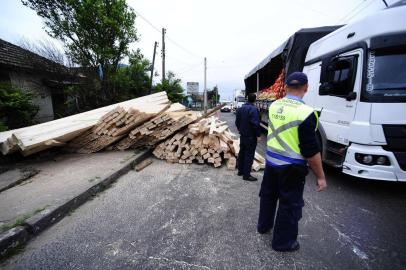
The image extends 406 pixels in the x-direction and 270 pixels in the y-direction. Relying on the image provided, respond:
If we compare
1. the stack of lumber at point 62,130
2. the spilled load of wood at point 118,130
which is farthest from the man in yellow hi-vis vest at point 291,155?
the stack of lumber at point 62,130

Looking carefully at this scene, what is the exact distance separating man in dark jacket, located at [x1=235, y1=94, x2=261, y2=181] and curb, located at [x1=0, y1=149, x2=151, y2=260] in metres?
2.98

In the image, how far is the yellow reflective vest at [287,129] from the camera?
91.8 inches

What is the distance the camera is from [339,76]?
4434 millimetres

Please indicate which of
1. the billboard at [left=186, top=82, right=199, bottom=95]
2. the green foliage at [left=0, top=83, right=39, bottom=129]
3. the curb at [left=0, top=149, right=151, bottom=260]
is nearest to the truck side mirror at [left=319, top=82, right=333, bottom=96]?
the curb at [left=0, top=149, right=151, bottom=260]

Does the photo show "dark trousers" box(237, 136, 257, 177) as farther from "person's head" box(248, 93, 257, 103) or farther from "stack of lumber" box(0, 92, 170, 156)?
"stack of lumber" box(0, 92, 170, 156)

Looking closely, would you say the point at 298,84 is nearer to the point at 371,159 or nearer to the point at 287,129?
the point at 287,129

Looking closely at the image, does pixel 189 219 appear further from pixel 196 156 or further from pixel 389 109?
pixel 389 109

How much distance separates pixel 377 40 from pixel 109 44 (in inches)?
513

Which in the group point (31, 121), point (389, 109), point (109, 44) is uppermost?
point (109, 44)

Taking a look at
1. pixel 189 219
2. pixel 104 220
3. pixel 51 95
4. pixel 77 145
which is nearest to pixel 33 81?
pixel 51 95

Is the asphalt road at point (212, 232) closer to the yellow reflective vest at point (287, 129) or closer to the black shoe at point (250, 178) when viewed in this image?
the black shoe at point (250, 178)

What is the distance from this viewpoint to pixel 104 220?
3.40 meters

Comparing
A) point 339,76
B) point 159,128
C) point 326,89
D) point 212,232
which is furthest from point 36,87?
point 339,76

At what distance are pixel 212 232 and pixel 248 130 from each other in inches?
94.7
